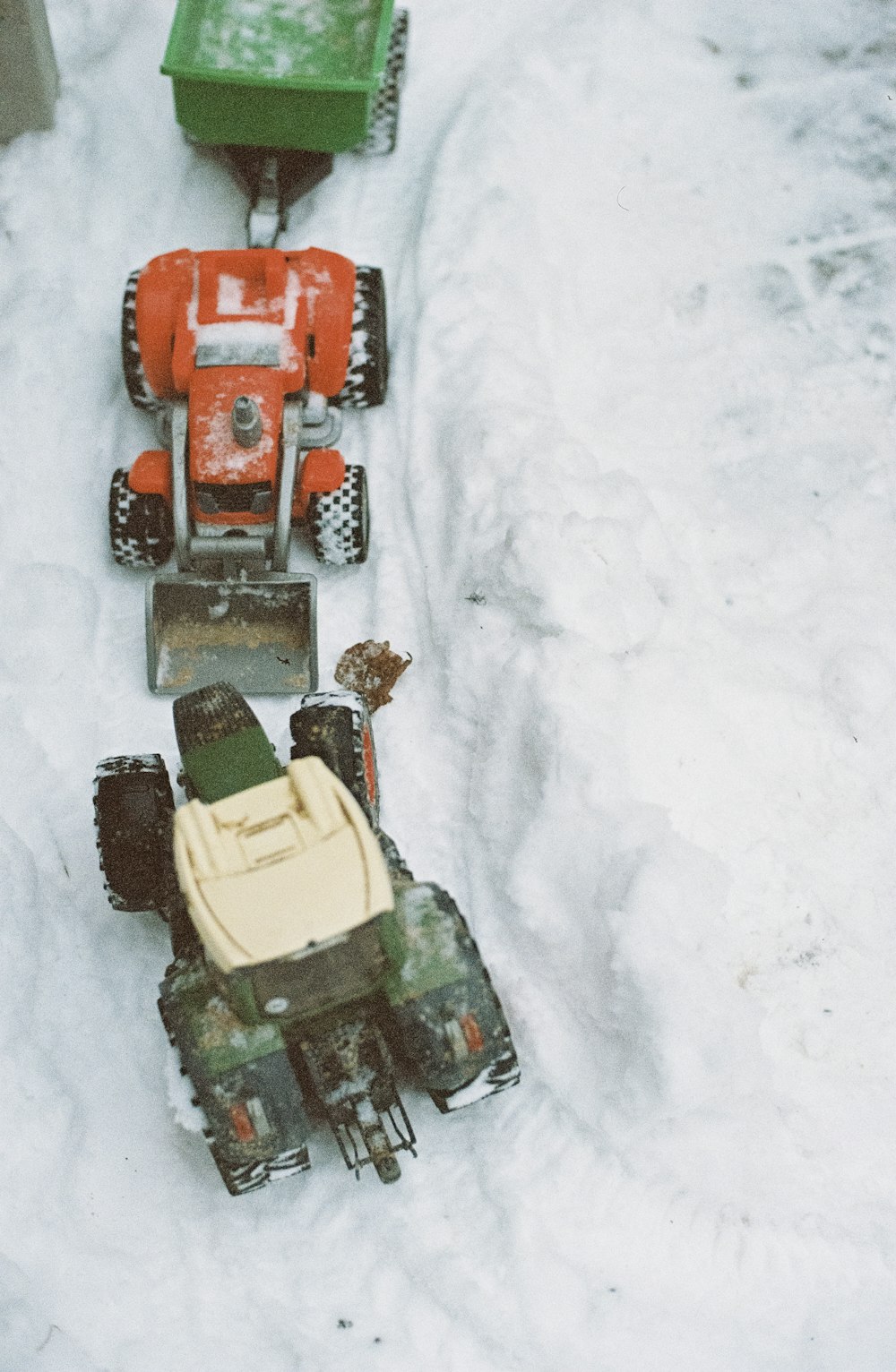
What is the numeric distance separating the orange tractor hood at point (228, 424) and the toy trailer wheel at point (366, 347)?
30 centimetres

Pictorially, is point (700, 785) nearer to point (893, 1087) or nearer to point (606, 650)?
point (606, 650)

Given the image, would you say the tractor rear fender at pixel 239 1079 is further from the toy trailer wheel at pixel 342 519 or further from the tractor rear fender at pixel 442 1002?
the toy trailer wheel at pixel 342 519

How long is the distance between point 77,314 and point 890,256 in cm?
272

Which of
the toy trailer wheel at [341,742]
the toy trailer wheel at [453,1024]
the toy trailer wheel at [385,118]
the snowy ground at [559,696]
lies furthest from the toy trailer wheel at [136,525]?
the toy trailer wheel at [385,118]

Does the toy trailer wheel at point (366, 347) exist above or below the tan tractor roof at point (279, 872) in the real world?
above

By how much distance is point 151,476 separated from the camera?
3.29 meters

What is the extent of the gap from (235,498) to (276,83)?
1303 mm

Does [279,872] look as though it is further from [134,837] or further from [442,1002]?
[134,837]

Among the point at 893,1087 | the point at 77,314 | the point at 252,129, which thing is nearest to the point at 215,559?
the point at 77,314

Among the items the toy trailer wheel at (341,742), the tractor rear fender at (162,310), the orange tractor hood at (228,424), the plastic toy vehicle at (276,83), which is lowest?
the toy trailer wheel at (341,742)

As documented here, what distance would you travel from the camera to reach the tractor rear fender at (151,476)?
129 inches

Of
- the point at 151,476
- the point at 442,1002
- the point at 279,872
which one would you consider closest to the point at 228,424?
the point at 151,476

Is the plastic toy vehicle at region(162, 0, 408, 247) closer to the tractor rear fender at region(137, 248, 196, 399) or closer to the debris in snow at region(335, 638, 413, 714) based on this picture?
the tractor rear fender at region(137, 248, 196, 399)

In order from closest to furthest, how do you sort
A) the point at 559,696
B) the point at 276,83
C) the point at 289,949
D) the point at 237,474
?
the point at 289,949 < the point at 559,696 < the point at 237,474 < the point at 276,83
